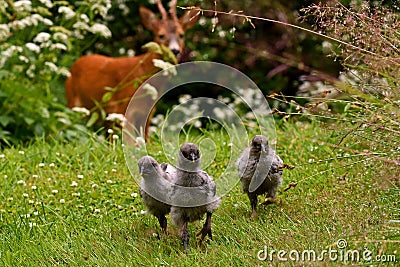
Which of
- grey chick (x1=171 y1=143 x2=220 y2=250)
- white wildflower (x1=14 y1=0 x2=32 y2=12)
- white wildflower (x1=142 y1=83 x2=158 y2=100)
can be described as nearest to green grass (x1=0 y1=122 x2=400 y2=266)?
grey chick (x1=171 y1=143 x2=220 y2=250)

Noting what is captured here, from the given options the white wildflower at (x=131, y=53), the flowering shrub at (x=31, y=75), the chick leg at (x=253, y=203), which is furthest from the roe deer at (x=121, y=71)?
the chick leg at (x=253, y=203)

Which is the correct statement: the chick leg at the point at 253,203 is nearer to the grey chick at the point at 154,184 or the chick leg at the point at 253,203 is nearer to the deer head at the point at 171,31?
the grey chick at the point at 154,184

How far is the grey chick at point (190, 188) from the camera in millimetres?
3029

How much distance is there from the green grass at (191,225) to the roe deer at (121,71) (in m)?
1.60

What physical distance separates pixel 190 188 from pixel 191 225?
57cm

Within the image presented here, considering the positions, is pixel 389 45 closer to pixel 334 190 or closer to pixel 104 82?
pixel 334 190

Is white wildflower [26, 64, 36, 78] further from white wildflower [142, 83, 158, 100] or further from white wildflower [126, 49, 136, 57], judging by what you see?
white wildflower [126, 49, 136, 57]

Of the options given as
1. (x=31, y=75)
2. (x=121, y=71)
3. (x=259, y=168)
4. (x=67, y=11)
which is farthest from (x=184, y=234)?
(x=121, y=71)

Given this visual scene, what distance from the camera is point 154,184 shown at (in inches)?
126

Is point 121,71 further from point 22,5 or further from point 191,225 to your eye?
point 191,225

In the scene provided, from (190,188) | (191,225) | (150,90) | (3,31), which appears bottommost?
(150,90)

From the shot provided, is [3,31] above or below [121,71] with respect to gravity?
above

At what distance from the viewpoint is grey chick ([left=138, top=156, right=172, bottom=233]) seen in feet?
10.4

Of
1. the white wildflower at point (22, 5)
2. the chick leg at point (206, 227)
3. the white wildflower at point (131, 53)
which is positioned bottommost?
the white wildflower at point (131, 53)
